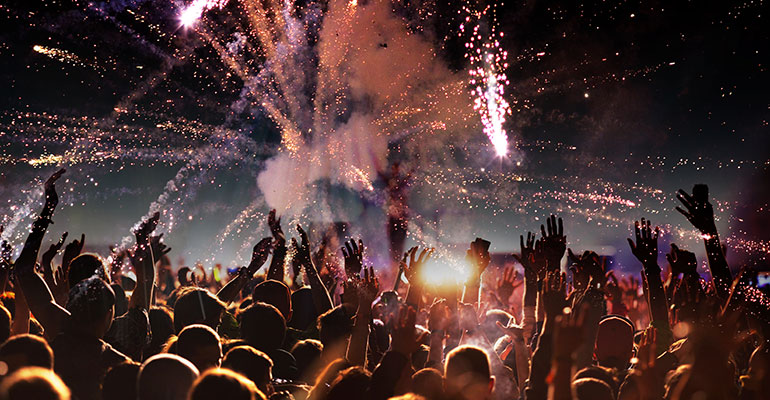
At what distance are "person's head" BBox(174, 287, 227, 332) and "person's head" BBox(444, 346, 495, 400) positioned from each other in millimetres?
1983

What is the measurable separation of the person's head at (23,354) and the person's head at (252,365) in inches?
32.1

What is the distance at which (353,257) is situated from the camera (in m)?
4.46

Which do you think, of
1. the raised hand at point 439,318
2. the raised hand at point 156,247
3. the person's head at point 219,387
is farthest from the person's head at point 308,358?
the raised hand at point 156,247

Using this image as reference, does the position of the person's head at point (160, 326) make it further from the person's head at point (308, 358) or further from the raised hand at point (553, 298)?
the raised hand at point (553, 298)

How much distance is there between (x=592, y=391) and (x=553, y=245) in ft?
7.73

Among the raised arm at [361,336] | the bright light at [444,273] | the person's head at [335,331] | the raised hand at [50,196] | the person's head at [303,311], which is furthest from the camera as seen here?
the bright light at [444,273]

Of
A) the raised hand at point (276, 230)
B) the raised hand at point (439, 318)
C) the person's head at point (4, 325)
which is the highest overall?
the raised hand at point (276, 230)

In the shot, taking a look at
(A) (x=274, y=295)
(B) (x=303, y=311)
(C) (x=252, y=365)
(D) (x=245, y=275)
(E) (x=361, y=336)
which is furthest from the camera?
(D) (x=245, y=275)

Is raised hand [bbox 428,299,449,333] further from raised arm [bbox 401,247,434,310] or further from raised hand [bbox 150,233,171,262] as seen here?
raised hand [bbox 150,233,171,262]

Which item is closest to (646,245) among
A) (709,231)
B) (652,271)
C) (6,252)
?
(652,271)

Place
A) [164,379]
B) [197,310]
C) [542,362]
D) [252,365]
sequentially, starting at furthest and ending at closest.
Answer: [197,310] → [542,362] → [252,365] → [164,379]

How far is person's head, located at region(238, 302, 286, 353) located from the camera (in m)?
3.08

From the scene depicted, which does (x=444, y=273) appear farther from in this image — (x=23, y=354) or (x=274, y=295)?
(x=23, y=354)

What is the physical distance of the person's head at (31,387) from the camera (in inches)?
56.0
